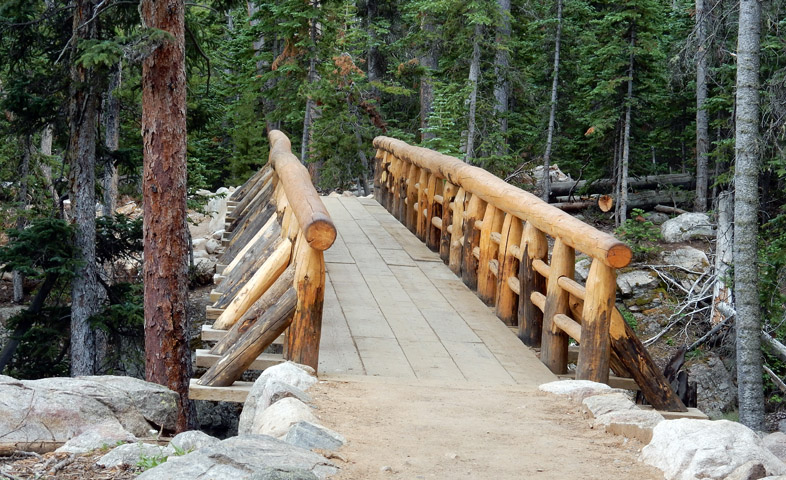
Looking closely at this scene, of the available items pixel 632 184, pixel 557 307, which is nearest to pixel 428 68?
pixel 632 184

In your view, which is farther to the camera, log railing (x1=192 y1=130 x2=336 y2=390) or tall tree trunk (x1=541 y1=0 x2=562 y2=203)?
tall tree trunk (x1=541 y1=0 x2=562 y2=203)

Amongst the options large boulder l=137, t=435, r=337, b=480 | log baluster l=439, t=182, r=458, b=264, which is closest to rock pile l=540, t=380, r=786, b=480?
large boulder l=137, t=435, r=337, b=480

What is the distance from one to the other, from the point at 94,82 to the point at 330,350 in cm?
740

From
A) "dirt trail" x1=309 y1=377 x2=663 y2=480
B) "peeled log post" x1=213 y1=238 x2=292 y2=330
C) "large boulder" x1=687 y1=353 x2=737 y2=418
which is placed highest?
"peeled log post" x1=213 y1=238 x2=292 y2=330

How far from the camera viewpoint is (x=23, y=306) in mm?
20453

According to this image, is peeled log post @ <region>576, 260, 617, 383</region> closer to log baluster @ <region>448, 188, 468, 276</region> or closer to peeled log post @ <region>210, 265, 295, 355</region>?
peeled log post @ <region>210, 265, 295, 355</region>

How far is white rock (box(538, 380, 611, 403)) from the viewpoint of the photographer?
4.75 meters

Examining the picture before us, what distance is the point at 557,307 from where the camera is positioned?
18.4 feet

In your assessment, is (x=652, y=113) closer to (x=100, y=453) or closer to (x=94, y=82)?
(x=94, y=82)

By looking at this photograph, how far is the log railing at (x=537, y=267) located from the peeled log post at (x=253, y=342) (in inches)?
68.8

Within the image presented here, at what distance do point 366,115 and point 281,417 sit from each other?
59.3 ft

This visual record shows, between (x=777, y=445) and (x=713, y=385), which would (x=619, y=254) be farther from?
(x=713, y=385)

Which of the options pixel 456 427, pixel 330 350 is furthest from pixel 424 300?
pixel 456 427

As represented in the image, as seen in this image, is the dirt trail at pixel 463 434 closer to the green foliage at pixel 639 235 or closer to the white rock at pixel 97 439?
the white rock at pixel 97 439
